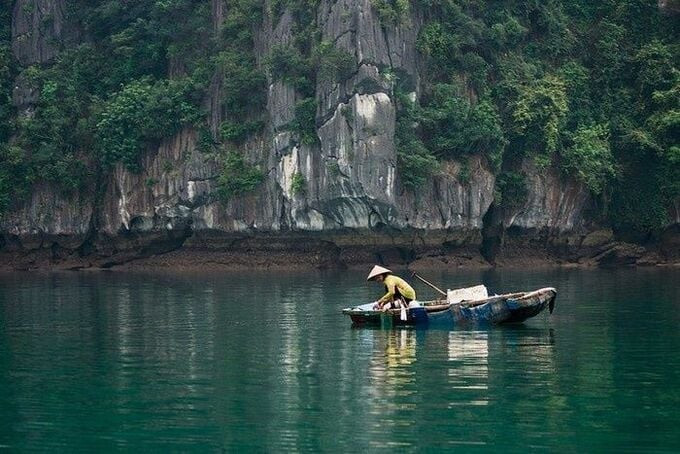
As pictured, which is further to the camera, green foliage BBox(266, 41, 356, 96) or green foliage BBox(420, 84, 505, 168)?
green foliage BBox(420, 84, 505, 168)

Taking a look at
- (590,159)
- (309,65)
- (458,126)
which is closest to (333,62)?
(309,65)

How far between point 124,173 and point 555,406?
32912 millimetres

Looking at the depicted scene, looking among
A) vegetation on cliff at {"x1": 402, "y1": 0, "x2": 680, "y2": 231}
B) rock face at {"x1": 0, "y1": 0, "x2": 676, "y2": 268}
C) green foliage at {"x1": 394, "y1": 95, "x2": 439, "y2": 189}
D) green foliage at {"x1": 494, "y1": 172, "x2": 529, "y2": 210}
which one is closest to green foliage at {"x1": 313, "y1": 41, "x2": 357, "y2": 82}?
rock face at {"x1": 0, "y1": 0, "x2": 676, "y2": 268}

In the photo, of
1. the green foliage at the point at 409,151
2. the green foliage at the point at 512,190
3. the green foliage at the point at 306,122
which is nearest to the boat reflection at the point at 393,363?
the green foliage at the point at 409,151

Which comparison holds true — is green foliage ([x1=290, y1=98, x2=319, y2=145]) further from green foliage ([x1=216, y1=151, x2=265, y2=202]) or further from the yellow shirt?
the yellow shirt

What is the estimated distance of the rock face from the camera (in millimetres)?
43531

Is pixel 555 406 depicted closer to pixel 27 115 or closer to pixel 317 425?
pixel 317 425

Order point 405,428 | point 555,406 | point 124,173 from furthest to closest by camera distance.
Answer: point 124,173 → point 555,406 → point 405,428

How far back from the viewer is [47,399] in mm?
18500

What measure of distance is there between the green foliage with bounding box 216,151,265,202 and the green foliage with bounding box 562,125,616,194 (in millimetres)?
10160

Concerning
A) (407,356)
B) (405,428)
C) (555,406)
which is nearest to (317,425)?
(405,428)

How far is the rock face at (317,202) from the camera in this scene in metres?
43.5

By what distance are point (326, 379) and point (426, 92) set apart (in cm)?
2683

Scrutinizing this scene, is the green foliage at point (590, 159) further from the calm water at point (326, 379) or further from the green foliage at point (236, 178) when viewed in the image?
Result: the calm water at point (326, 379)
